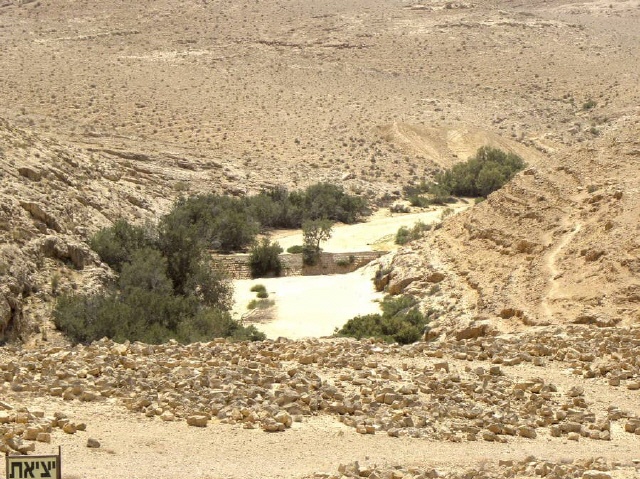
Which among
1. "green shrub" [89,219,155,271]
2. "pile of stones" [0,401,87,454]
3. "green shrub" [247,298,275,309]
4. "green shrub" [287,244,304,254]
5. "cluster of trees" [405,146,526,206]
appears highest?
"cluster of trees" [405,146,526,206]

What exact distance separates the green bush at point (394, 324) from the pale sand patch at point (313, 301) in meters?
1.22

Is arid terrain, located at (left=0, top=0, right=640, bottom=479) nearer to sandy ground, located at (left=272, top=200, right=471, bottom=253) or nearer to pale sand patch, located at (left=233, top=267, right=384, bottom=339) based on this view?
pale sand patch, located at (left=233, top=267, right=384, bottom=339)

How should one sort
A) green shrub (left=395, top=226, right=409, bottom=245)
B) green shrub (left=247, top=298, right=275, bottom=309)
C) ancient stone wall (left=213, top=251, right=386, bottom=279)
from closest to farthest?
green shrub (left=247, top=298, right=275, bottom=309) → ancient stone wall (left=213, top=251, right=386, bottom=279) → green shrub (left=395, top=226, right=409, bottom=245)

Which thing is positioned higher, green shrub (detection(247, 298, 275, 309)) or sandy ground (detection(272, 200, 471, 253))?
sandy ground (detection(272, 200, 471, 253))

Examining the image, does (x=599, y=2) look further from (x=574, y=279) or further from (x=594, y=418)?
(x=594, y=418)

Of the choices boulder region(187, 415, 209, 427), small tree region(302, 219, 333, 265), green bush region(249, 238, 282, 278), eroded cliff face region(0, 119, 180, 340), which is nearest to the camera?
boulder region(187, 415, 209, 427)

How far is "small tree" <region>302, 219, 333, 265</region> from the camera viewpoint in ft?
109

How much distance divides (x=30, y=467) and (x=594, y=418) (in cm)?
649

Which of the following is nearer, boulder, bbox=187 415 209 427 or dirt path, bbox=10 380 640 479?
dirt path, bbox=10 380 640 479

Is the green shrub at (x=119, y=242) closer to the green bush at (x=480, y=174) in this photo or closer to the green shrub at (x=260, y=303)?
the green shrub at (x=260, y=303)

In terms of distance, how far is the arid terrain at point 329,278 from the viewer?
9.96 metres

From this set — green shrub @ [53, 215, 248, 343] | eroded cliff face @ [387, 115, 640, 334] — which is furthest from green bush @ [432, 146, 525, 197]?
eroded cliff face @ [387, 115, 640, 334]

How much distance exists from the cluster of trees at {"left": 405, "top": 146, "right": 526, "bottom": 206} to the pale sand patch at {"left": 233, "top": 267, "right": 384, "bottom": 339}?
1546 cm

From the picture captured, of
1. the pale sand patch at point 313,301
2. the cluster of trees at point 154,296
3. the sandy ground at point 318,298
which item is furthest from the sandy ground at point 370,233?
the cluster of trees at point 154,296
